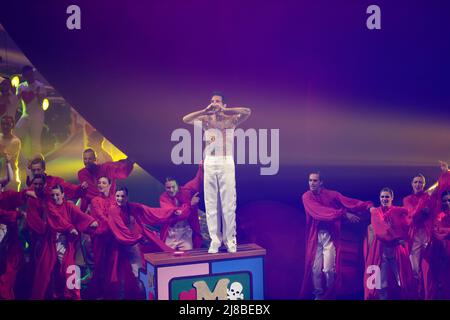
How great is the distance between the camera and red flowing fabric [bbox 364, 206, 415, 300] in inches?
174

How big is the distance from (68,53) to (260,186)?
177 cm

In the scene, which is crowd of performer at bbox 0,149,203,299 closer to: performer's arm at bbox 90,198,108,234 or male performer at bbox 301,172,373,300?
performer's arm at bbox 90,198,108,234

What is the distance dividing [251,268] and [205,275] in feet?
1.19

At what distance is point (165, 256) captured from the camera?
13.7 ft

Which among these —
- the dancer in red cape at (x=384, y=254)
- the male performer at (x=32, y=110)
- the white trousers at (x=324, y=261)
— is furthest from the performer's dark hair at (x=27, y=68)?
the dancer in red cape at (x=384, y=254)

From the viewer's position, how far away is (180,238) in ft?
14.2

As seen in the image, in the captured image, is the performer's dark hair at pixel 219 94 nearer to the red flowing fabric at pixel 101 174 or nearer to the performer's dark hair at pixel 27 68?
the red flowing fabric at pixel 101 174

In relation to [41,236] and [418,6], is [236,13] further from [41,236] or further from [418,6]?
[41,236]

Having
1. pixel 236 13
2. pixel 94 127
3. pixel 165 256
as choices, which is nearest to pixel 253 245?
pixel 165 256

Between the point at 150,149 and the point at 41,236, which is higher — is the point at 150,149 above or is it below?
above

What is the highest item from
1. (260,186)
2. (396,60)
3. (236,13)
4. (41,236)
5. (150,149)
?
(236,13)

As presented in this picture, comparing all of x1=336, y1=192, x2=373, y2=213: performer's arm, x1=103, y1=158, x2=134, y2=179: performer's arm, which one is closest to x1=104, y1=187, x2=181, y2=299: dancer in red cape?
x1=103, y1=158, x2=134, y2=179: performer's arm

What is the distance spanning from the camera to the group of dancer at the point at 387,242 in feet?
14.4

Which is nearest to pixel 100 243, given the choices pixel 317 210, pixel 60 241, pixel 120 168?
pixel 60 241
